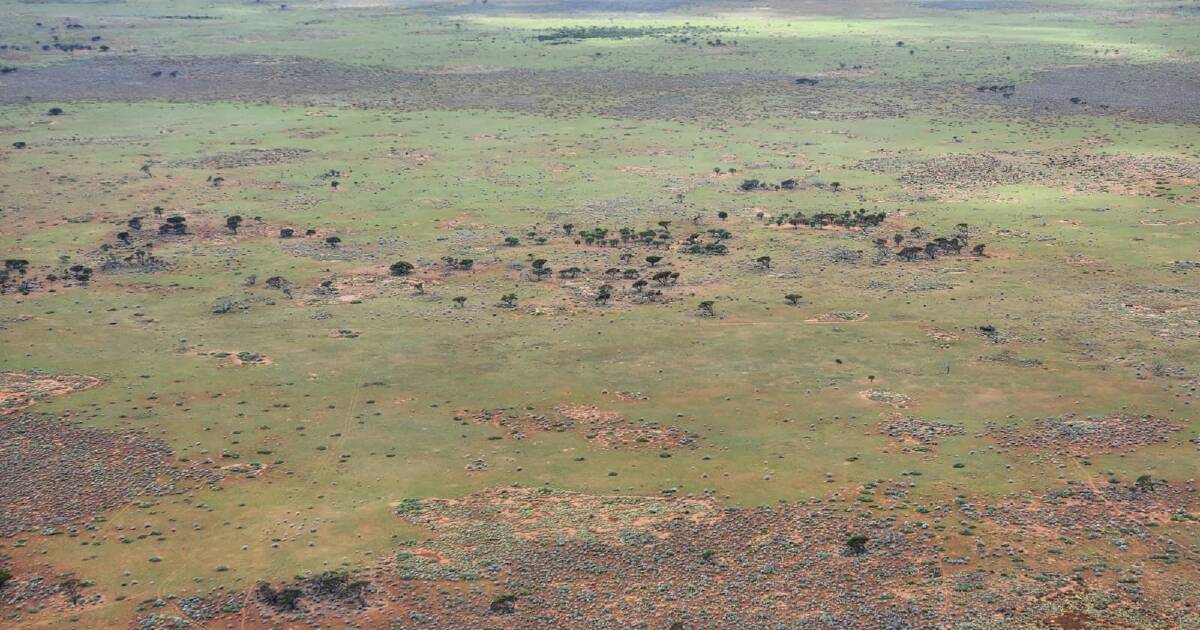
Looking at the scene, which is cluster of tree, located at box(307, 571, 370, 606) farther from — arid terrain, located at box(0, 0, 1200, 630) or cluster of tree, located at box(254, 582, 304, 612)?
cluster of tree, located at box(254, 582, 304, 612)

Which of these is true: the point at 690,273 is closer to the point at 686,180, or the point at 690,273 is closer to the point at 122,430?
the point at 686,180

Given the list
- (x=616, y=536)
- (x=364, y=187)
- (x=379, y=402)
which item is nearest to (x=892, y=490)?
(x=616, y=536)

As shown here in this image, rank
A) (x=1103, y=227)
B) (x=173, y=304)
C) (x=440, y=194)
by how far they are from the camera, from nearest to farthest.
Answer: (x=173, y=304)
(x=1103, y=227)
(x=440, y=194)

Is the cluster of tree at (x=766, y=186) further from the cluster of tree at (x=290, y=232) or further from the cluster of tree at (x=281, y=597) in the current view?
the cluster of tree at (x=281, y=597)

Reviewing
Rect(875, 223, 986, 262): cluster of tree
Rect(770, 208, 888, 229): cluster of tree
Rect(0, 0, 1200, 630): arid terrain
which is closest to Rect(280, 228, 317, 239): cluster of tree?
Rect(0, 0, 1200, 630): arid terrain

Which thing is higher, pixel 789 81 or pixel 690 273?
pixel 789 81

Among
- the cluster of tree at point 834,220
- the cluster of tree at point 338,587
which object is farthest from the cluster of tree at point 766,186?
the cluster of tree at point 338,587

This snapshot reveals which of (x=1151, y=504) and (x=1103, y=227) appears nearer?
(x=1151, y=504)
